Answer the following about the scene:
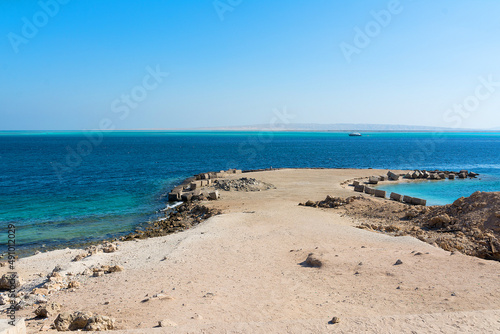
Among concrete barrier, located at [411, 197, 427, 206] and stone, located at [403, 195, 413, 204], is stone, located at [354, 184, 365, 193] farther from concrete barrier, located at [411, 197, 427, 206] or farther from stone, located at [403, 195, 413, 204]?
concrete barrier, located at [411, 197, 427, 206]

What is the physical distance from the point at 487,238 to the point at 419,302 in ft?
28.4

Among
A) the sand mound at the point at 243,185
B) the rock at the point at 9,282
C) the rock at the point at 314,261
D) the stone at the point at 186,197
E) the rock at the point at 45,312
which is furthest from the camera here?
the sand mound at the point at 243,185

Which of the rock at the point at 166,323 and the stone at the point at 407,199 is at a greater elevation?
Answer: the rock at the point at 166,323

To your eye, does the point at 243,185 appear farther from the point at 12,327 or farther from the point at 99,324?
the point at 12,327

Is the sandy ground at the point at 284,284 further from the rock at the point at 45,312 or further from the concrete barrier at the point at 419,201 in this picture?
the concrete barrier at the point at 419,201

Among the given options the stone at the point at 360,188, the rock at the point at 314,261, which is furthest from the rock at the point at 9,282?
the stone at the point at 360,188

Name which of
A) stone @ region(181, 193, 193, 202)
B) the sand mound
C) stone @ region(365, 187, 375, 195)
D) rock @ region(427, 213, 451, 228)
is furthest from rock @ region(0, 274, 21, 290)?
stone @ region(365, 187, 375, 195)

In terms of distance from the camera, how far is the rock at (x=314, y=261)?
1236 centimetres

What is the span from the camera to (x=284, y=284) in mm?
10961

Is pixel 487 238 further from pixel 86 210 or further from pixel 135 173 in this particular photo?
pixel 135 173

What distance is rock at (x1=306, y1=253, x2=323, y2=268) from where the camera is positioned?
12359mm

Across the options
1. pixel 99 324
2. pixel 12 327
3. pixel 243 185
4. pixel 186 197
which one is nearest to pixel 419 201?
pixel 243 185

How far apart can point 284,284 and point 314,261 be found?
6.69 ft

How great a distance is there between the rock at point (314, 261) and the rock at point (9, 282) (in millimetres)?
10634
